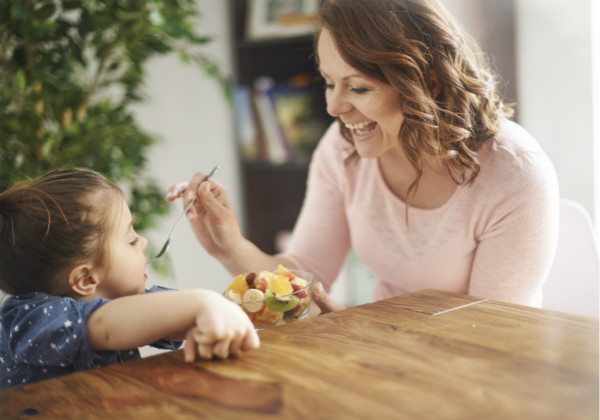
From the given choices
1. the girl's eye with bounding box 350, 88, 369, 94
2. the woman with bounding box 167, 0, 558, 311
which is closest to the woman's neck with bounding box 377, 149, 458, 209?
the woman with bounding box 167, 0, 558, 311

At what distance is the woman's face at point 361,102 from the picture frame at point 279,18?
143 centimetres

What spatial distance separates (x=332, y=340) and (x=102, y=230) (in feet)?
1.42

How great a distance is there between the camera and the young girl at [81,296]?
2.67 feet

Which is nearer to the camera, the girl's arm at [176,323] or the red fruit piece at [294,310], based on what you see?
the girl's arm at [176,323]

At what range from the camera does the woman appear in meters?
1.26

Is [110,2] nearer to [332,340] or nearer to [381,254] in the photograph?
[381,254]

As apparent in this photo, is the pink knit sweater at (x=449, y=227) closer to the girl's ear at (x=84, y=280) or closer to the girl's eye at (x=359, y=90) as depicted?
the girl's eye at (x=359, y=90)

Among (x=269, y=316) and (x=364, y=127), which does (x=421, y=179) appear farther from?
(x=269, y=316)

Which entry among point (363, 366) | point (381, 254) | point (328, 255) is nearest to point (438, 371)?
point (363, 366)

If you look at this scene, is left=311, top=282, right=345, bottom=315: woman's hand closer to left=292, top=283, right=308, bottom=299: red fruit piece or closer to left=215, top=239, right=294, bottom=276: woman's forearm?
left=292, top=283, right=308, bottom=299: red fruit piece

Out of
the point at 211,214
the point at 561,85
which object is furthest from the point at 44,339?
the point at 561,85

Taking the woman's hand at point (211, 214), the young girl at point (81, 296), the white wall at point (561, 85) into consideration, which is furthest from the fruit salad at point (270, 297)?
the white wall at point (561, 85)

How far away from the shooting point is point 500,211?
4.24ft

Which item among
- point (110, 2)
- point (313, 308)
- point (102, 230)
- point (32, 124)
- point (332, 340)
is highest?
point (110, 2)
